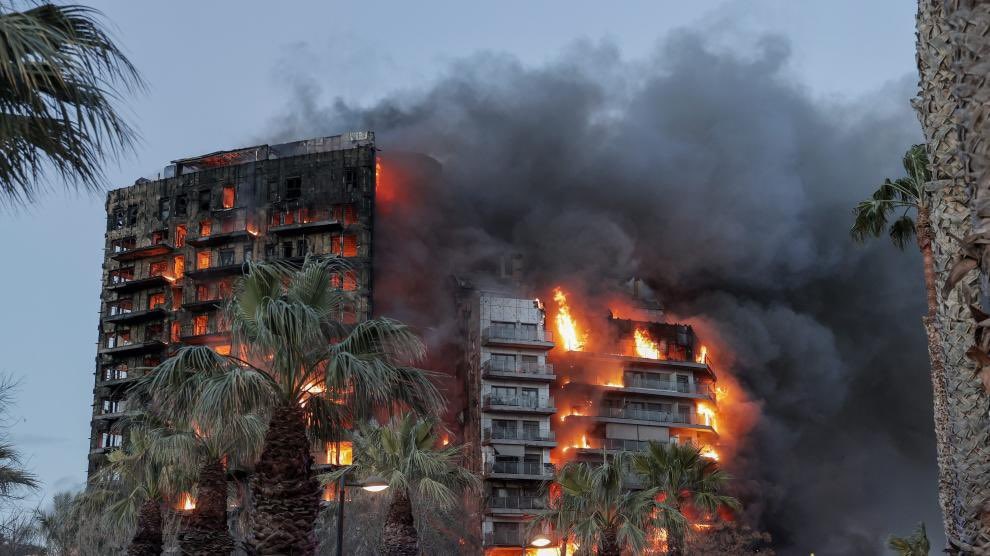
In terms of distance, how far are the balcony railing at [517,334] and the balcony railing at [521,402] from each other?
5514 mm

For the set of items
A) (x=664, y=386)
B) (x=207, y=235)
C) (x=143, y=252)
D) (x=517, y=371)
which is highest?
(x=207, y=235)

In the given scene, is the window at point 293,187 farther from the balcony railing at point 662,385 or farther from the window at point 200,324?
the balcony railing at point 662,385

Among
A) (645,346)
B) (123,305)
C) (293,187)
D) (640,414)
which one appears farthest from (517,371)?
(123,305)

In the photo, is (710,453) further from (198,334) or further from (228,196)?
(228,196)

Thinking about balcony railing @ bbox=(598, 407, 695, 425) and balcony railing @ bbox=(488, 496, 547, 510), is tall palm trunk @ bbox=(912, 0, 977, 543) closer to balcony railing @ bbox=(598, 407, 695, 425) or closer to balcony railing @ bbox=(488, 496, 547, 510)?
balcony railing @ bbox=(488, 496, 547, 510)

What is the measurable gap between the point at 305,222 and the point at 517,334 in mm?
23076

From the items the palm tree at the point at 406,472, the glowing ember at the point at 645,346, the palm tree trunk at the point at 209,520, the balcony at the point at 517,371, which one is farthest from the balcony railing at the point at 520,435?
the palm tree trunk at the point at 209,520

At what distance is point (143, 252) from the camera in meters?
118

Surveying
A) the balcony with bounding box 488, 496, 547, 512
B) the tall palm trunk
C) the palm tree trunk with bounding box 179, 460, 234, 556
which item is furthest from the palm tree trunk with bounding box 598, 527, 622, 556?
the balcony with bounding box 488, 496, 547, 512

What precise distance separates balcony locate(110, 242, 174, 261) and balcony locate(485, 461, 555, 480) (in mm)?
41364

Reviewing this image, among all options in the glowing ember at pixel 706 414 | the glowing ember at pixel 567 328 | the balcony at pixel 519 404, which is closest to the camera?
the balcony at pixel 519 404

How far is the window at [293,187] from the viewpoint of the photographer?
11156cm

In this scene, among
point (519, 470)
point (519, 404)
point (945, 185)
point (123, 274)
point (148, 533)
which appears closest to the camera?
point (945, 185)

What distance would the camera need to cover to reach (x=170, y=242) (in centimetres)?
11694
